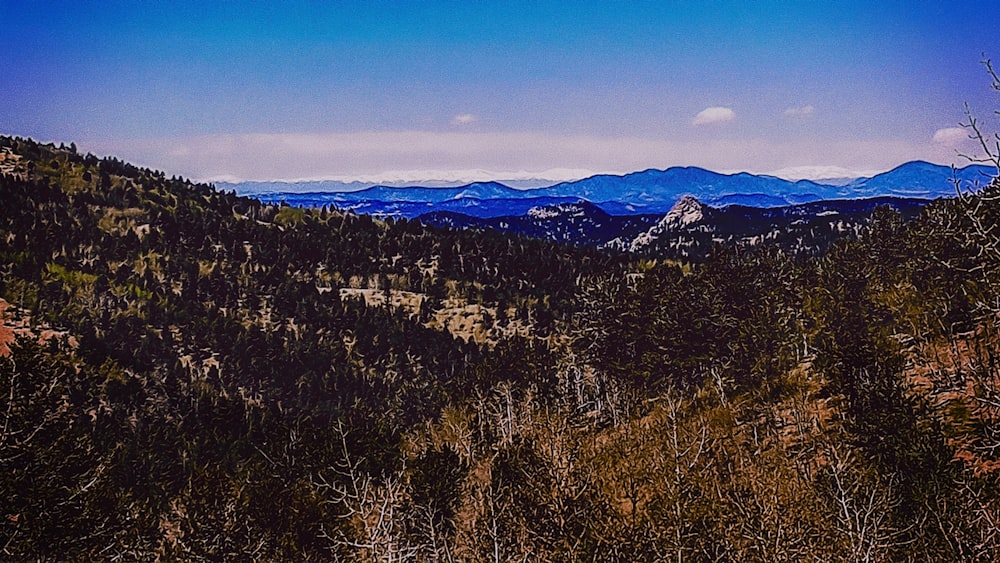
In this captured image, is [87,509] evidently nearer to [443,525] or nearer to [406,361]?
[443,525]

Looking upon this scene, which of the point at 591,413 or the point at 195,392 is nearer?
the point at 591,413

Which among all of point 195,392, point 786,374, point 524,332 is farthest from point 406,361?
point 786,374

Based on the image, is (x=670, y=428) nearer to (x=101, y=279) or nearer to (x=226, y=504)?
(x=226, y=504)

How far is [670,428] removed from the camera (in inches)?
1791

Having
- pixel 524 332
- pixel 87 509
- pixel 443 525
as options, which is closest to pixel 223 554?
pixel 87 509

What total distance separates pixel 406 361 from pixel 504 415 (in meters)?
66.0

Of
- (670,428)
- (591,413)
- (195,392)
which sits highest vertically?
(670,428)

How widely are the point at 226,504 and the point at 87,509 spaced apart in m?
7.44

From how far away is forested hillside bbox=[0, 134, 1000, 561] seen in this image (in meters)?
29.2

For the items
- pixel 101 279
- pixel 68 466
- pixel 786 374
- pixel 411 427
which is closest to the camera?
pixel 68 466

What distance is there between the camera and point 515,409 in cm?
7475

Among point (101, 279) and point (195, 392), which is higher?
point (101, 279)

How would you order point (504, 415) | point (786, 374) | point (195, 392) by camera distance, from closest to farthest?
point (786, 374) < point (504, 415) < point (195, 392)

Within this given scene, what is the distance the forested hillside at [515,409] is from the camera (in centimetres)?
2917
